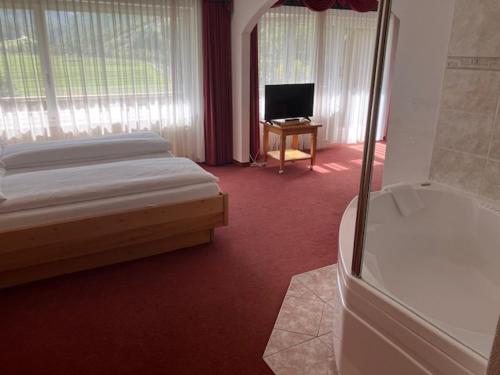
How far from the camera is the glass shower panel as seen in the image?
2203 millimetres

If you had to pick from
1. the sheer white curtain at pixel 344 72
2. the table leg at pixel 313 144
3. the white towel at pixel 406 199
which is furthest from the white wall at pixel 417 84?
the sheer white curtain at pixel 344 72

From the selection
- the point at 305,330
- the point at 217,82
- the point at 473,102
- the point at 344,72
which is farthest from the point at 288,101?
Result: the point at 305,330

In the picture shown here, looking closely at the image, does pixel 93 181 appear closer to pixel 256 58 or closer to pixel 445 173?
pixel 445 173

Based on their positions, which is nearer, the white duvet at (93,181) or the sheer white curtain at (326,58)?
the white duvet at (93,181)

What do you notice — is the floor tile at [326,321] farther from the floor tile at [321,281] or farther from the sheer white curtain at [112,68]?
the sheer white curtain at [112,68]

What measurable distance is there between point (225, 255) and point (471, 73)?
198cm

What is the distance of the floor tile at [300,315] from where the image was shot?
2182 millimetres

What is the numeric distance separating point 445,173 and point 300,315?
51.6 inches

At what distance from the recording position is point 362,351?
1594 mm

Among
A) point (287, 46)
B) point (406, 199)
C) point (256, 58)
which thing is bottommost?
point (406, 199)

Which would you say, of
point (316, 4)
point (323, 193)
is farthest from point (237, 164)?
point (316, 4)

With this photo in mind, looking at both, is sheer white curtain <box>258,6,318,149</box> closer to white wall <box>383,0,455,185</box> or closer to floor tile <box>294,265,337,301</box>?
white wall <box>383,0,455,185</box>

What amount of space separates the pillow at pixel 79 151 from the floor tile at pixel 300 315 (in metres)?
1.97

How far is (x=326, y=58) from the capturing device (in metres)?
5.71
